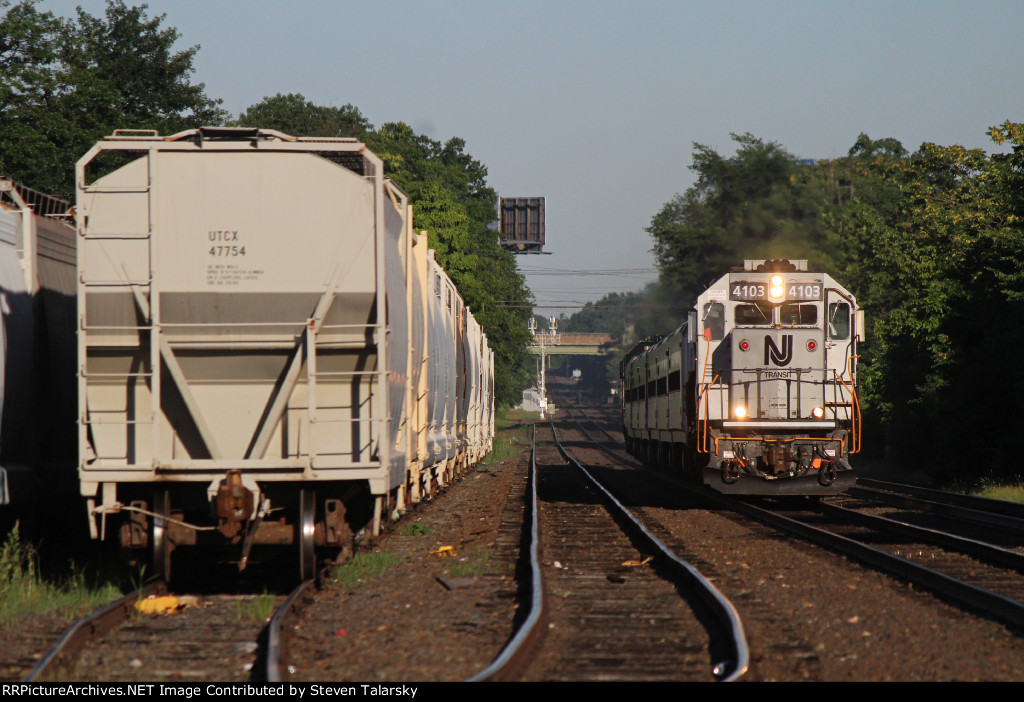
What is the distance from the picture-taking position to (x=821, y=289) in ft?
54.5

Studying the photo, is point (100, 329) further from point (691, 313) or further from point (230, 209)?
point (691, 313)

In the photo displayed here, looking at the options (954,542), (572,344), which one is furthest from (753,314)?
(572,344)

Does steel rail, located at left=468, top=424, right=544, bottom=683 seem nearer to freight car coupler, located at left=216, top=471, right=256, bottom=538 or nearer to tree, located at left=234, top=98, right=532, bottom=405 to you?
freight car coupler, located at left=216, top=471, right=256, bottom=538

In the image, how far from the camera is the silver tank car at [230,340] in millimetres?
8359

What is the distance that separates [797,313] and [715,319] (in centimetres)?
140

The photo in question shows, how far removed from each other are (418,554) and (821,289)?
28.5ft

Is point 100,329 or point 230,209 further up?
point 230,209

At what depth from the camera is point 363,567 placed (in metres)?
10.1

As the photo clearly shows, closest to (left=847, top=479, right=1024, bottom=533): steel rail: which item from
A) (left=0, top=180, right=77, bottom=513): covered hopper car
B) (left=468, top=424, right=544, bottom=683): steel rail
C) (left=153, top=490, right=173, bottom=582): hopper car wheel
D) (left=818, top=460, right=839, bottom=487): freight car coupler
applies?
(left=818, top=460, right=839, bottom=487): freight car coupler

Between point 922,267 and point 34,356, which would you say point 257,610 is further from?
point 922,267

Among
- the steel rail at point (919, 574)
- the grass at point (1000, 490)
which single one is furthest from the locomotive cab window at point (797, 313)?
the grass at point (1000, 490)

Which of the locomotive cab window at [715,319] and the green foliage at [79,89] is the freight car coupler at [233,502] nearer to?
the locomotive cab window at [715,319]

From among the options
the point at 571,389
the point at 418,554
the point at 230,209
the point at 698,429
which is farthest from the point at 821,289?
the point at 571,389

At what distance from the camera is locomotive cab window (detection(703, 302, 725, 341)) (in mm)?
16562
